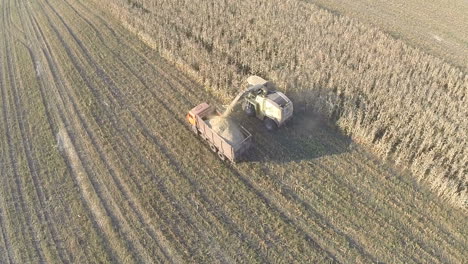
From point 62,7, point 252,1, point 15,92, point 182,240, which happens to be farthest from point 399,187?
point 62,7

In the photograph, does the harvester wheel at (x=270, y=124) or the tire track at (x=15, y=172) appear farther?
the harvester wheel at (x=270, y=124)

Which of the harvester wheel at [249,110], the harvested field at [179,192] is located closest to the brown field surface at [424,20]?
the harvested field at [179,192]

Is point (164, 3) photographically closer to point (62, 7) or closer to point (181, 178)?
point (62, 7)

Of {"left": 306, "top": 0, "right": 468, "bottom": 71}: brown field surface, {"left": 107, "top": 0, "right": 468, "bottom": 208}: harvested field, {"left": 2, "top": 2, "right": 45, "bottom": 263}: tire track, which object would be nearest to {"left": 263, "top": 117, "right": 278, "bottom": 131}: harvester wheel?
{"left": 107, "top": 0, "right": 468, "bottom": 208}: harvested field

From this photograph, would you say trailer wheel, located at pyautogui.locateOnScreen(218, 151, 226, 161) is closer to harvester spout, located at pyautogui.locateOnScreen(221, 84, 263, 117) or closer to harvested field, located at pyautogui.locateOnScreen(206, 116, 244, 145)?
harvested field, located at pyautogui.locateOnScreen(206, 116, 244, 145)

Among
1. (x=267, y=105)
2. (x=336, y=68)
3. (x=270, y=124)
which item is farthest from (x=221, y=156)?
(x=336, y=68)

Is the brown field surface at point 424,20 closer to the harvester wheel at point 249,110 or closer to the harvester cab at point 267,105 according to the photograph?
the harvester cab at point 267,105
